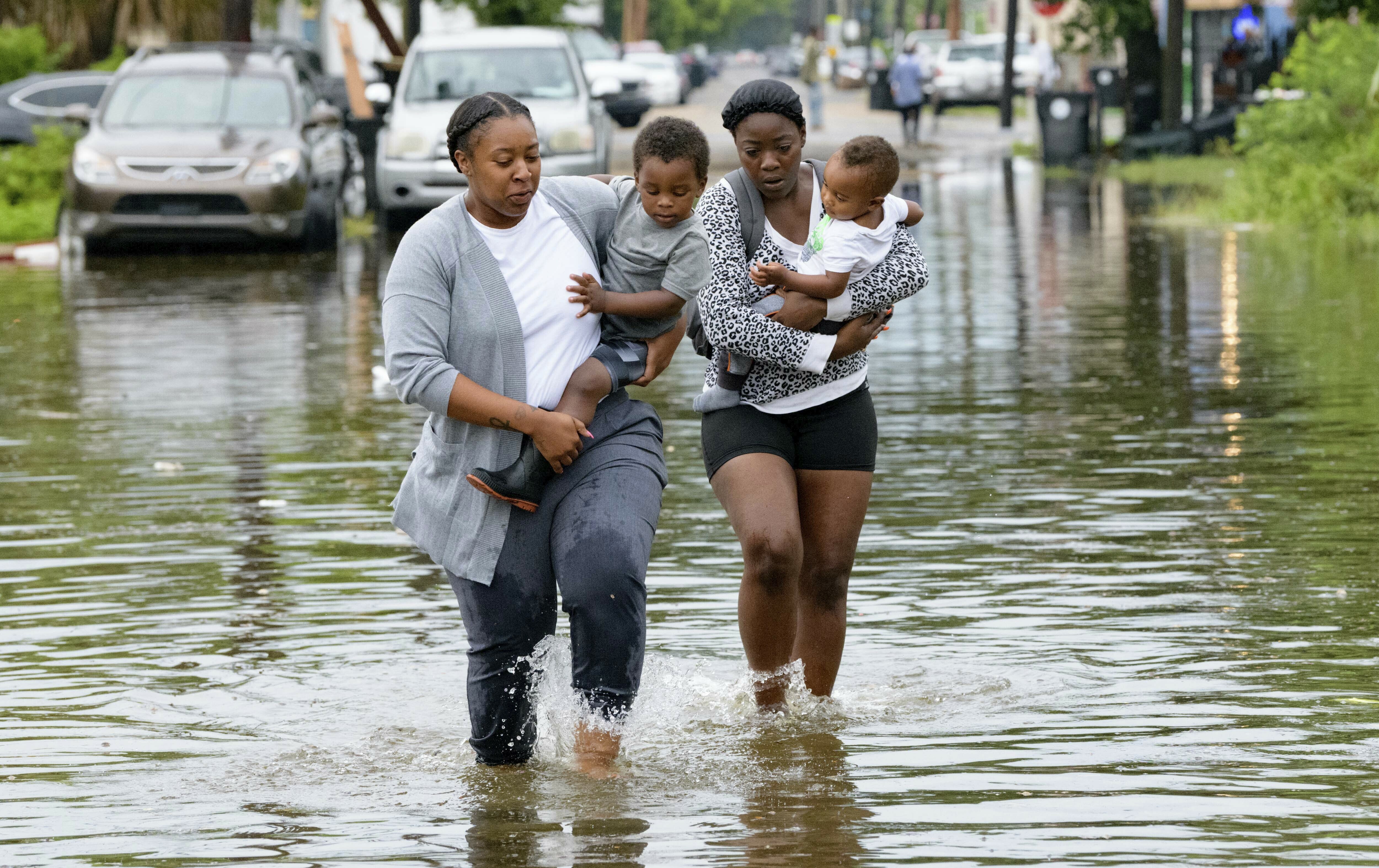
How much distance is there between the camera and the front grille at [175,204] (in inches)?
751

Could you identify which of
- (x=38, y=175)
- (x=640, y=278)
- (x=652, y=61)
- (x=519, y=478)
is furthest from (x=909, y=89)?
(x=519, y=478)

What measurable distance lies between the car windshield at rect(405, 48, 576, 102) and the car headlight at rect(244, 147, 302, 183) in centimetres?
238

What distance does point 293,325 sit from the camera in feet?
49.7

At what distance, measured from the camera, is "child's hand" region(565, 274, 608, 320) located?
16.6 feet

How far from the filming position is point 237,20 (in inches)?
985

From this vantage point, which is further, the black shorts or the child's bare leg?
the black shorts

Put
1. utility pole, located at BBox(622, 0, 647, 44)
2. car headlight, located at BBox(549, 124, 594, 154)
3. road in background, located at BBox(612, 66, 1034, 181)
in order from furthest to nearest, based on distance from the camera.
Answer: utility pole, located at BBox(622, 0, 647, 44), road in background, located at BBox(612, 66, 1034, 181), car headlight, located at BBox(549, 124, 594, 154)

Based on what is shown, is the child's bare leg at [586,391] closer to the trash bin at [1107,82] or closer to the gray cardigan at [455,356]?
the gray cardigan at [455,356]

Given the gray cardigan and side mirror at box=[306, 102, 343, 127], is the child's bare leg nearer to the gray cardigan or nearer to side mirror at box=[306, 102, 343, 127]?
the gray cardigan

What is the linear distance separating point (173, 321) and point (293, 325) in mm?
947

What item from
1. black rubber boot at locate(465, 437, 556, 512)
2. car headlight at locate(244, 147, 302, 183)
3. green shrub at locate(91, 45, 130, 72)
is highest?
green shrub at locate(91, 45, 130, 72)

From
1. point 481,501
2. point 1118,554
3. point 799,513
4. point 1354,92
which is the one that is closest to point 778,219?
point 799,513

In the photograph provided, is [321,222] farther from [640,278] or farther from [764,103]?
[640,278]

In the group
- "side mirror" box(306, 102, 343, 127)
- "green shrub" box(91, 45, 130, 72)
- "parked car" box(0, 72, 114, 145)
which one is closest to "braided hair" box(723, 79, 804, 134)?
"side mirror" box(306, 102, 343, 127)
